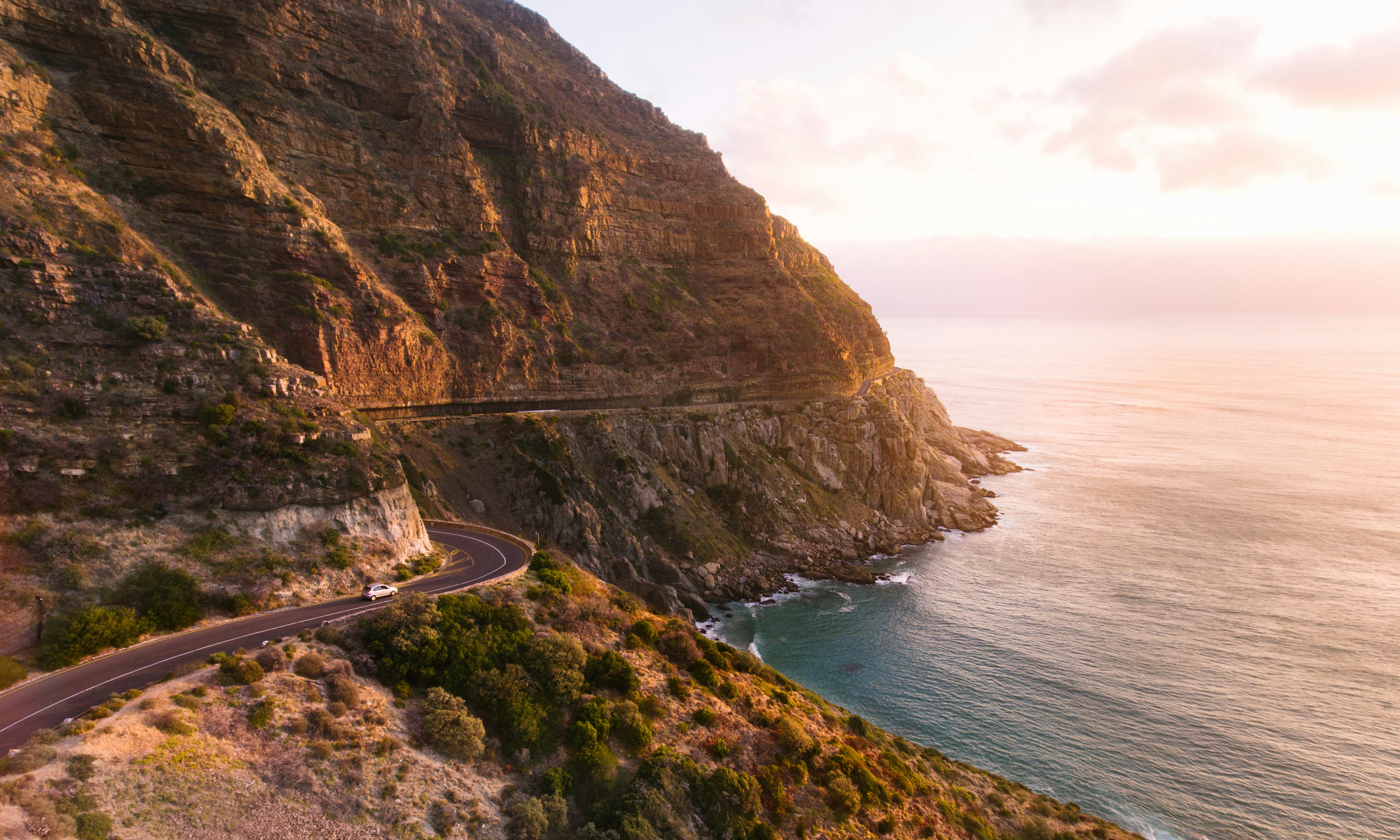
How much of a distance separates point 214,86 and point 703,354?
198ft

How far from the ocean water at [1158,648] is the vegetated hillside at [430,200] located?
37792 millimetres

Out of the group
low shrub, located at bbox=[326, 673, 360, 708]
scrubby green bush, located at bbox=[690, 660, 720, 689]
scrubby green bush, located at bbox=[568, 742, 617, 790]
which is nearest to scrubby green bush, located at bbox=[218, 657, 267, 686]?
low shrub, located at bbox=[326, 673, 360, 708]

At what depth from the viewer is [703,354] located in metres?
92.1

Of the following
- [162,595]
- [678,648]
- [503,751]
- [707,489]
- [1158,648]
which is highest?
[162,595]

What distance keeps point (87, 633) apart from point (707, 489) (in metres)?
59.7

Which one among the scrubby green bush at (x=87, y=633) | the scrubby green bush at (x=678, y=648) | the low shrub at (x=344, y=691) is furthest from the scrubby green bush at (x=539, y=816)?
the scrubby green bush at (x=87, y=633)

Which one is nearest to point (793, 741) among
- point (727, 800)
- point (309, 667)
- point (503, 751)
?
point (727, 800)

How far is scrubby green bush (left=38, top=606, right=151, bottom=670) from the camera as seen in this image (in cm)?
2681

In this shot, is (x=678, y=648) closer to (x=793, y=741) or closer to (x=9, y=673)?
(x=793, y=741)

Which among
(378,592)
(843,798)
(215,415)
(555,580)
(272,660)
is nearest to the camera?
(272,660)

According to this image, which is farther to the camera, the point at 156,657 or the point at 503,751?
the point at 503,751

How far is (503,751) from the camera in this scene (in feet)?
94.4

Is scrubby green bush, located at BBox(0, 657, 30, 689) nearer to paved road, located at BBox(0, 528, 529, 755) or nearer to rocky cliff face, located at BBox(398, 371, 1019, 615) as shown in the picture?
paved road, located at BBox(0, 528, 529, 755)

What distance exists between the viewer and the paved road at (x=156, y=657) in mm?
23406
